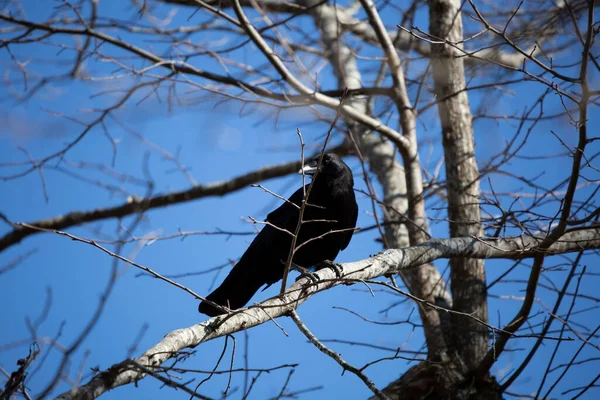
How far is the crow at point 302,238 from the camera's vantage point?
4387 mm

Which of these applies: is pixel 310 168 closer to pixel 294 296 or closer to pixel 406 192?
pixel 406 192

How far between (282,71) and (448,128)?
1548 millimetres

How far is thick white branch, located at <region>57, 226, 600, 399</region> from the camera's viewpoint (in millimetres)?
2170

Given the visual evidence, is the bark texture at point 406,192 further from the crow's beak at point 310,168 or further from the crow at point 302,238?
the crow's beak at point 310,168

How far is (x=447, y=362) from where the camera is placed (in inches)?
170

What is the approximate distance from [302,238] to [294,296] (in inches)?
50.8

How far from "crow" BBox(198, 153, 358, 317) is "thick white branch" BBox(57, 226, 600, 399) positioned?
1.48 ft

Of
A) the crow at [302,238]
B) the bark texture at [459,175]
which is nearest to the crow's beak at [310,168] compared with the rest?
the crow at [302,238]

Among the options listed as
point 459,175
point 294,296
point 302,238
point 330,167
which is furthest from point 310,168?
point 294,296

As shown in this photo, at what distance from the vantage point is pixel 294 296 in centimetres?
316

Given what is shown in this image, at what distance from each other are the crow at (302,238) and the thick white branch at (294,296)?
45 cm

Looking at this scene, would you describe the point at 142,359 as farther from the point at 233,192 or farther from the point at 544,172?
the point at 233,192

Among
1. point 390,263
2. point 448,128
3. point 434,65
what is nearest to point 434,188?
point 448,128

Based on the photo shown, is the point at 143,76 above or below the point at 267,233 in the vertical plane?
above
